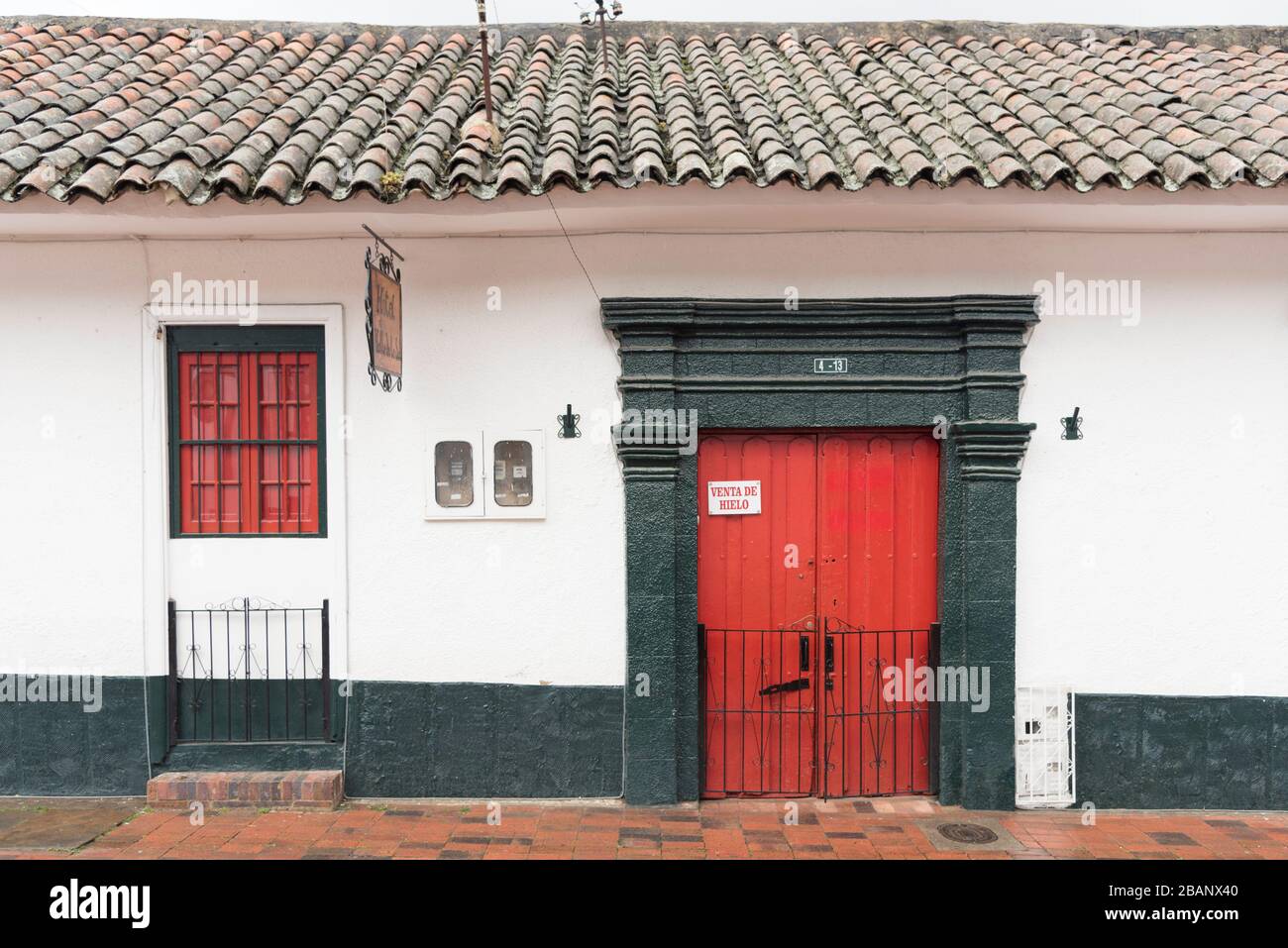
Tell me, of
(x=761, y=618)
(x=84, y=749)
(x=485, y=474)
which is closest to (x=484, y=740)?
(x=485, y=474)

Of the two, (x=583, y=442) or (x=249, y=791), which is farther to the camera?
(x=583, y=442)

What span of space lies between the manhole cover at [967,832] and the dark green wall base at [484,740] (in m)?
1.95

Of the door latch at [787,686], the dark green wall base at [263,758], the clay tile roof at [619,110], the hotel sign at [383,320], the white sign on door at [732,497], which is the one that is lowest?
the dark green wall base at [263,758]

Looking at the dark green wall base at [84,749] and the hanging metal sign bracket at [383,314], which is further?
the dark green wall base at [84,749]

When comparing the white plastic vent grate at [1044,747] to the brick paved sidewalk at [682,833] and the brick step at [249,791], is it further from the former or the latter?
the brick step at [249,791]

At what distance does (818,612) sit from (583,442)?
182cm

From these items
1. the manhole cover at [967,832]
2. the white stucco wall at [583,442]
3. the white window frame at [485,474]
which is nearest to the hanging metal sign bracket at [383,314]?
the white stucco wall at [583,442]

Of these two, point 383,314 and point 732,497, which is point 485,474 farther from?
point 732,497

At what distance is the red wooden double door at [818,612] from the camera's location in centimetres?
563

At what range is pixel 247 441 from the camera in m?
5.70

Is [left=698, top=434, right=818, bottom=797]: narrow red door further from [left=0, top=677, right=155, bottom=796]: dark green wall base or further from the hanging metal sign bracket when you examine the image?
[left=0, top=677, right=155, bottom=796]: dark green wall base

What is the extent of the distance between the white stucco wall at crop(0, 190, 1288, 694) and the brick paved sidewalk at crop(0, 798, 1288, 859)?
798mm

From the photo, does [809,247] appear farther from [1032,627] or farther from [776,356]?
[1032,627]

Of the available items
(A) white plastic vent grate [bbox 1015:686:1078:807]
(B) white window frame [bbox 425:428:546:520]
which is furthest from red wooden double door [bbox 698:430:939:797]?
(B) white window frame [bbox 425:428:546:520]
